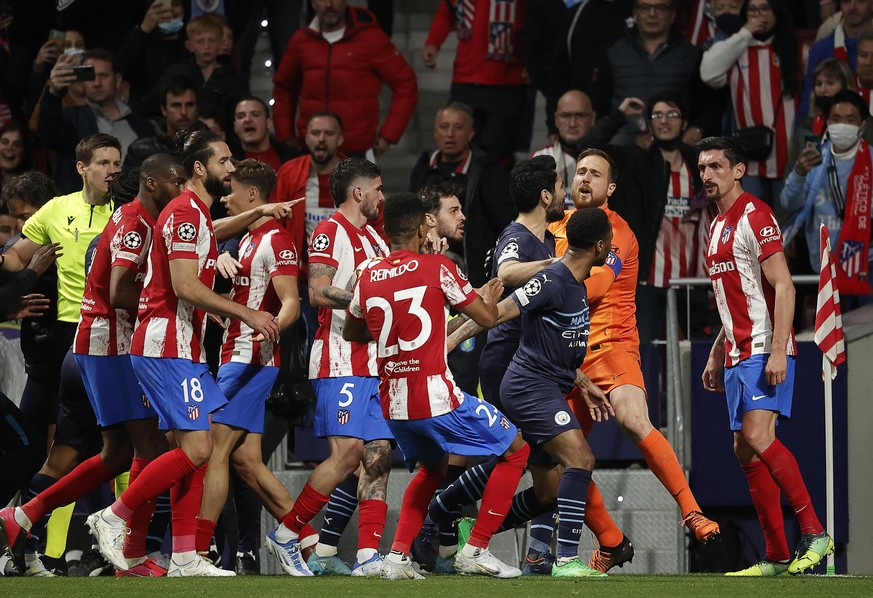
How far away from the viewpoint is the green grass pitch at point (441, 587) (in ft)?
22.0

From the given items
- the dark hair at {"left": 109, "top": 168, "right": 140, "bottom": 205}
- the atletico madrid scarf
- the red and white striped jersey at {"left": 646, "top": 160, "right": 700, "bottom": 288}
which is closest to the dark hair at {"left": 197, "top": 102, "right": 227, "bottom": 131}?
the atletico madrid scarf


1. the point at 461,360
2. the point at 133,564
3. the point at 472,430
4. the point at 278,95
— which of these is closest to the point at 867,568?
the point at 461,360

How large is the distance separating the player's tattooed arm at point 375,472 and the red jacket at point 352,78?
188 inches

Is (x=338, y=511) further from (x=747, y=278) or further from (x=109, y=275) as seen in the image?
(x=747, y=278)

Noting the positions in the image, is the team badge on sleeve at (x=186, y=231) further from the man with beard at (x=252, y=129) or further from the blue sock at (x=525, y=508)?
the man with beard at (x=252, y=129)

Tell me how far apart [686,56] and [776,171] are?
3.92ft

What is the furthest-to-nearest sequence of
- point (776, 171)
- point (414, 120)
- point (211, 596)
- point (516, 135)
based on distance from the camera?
point (414, 120) < point (516, 135) < point (776, 171) < point (211, 596)

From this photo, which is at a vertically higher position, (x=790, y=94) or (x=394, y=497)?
(x=790, y=94)

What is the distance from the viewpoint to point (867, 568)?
406 inches

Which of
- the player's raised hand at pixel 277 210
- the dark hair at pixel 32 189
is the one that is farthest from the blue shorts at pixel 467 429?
the dark hair at pixel 32 189

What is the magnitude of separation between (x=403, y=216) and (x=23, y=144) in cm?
580

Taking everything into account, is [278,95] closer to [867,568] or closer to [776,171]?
[776,171]

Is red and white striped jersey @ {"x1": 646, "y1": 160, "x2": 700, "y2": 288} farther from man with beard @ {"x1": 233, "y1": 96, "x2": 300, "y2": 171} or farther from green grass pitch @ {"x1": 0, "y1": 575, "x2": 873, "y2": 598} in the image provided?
green grass pitch @ {"x1": 0, "y1": 575, "x2": 873, "y2": 598}

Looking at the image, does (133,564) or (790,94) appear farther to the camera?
(790,94)
